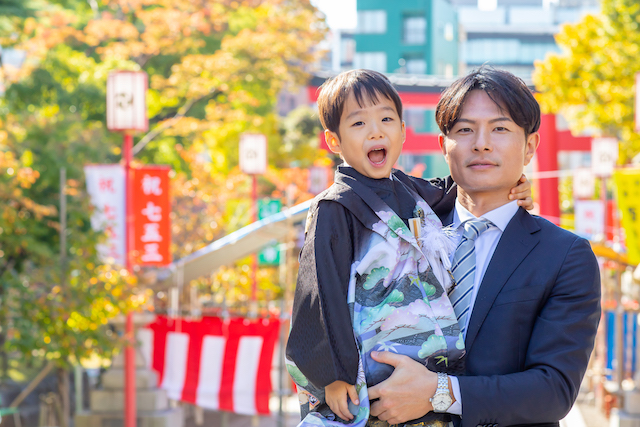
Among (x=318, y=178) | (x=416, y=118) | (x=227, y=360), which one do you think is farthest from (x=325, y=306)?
(x=416, y=118)

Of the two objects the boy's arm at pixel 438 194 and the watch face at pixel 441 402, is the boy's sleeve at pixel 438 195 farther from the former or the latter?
the watch face at pixel 441 402

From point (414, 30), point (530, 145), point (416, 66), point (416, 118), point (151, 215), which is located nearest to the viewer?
point (530, 145)

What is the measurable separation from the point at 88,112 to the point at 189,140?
298 cm

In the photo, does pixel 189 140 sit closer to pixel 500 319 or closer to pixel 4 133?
pixel 4 133

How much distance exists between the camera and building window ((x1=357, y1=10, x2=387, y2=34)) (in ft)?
131

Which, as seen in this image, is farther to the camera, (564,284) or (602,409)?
(602,409)

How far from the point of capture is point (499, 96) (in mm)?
1816

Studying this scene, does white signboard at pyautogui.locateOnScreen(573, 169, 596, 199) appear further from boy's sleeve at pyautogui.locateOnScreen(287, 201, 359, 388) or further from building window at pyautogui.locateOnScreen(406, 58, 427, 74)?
building window at pyautogui.locateOnScreen(406, 58, 427, 74)

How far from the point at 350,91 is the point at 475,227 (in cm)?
50

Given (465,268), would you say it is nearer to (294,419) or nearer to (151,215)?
(294,419)

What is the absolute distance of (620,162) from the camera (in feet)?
56.5

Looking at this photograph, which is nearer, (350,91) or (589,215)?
(350,91)

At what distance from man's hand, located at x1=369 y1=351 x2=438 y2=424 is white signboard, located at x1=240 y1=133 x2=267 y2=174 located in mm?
10803

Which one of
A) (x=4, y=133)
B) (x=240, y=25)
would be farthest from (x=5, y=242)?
(x=240, y=25)
